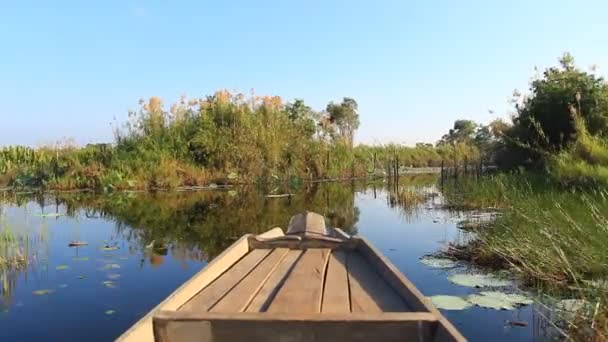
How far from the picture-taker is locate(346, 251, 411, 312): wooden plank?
2.63 meters

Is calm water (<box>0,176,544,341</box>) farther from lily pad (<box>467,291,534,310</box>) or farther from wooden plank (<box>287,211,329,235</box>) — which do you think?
wooden plank (<box>287,211,329,235</box>)

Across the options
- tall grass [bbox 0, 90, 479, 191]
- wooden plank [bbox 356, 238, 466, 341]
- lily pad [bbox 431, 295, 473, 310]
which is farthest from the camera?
tall grass [bbox 0, 90, 479, 191]

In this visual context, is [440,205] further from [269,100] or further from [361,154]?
[361,154]

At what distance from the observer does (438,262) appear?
226 inches

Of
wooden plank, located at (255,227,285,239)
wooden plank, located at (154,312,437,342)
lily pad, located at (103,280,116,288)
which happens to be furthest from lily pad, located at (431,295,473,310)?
lily pad, located at (103,280,116,288)

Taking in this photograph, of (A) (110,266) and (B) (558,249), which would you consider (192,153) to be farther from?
(B) (558,249)

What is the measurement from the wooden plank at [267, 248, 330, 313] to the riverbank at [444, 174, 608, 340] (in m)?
1.45

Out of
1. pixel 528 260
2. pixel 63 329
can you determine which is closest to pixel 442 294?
pixel 528 260

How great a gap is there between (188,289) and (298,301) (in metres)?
0.63

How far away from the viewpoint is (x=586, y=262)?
398 centimetres

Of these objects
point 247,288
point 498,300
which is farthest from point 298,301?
point 498,300

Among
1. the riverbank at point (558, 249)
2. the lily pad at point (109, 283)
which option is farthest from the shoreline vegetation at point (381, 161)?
the lily pad at point (109, 283)

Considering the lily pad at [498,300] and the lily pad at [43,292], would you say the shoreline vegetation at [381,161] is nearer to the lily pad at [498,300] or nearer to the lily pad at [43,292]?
the lily pad at [498,300]

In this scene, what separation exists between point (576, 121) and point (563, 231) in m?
6.41
